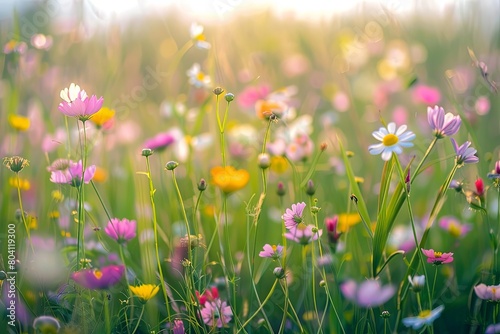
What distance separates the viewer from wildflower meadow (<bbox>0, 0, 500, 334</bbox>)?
2.54 ft

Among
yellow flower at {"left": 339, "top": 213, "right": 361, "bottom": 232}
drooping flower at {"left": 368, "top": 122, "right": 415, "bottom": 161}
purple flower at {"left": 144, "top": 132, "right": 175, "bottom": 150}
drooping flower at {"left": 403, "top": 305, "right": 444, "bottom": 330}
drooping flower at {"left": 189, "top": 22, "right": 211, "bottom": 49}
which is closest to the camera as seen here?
drooping flower at {"left": 403, "top": 305, "right": 444, "bottom": 330}

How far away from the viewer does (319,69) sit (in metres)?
2.04

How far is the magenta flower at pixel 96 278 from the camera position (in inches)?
28.9

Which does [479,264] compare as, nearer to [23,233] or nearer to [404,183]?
[404,183]

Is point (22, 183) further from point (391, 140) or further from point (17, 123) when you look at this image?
point (391, 140)

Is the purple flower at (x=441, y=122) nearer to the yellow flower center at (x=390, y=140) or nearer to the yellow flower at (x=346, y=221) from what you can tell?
the yellow flower center at (x=390, y=140)

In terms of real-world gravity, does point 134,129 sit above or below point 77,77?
below

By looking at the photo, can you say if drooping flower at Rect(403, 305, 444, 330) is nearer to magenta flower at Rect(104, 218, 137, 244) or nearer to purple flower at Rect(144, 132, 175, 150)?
magenta flower at Rect(104, 218, 137, 244)

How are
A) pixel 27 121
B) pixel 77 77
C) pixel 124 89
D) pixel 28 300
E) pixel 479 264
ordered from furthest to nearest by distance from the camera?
1. pixel 124 89
2. pixel 77 77
3. pixel 27 121
4. pixel 479 264
5. pixel 28 300

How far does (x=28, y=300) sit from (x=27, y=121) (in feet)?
1.54

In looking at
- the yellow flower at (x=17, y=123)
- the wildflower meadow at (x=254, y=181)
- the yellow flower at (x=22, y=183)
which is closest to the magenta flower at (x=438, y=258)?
the wildflower meadow at (x=254, y=181)

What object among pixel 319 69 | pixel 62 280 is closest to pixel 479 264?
pixel 62 280

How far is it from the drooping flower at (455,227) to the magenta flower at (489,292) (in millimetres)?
270

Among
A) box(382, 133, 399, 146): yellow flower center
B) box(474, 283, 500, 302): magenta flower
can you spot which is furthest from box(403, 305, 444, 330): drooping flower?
box(382, 133, 399, 146): yellow flower center
